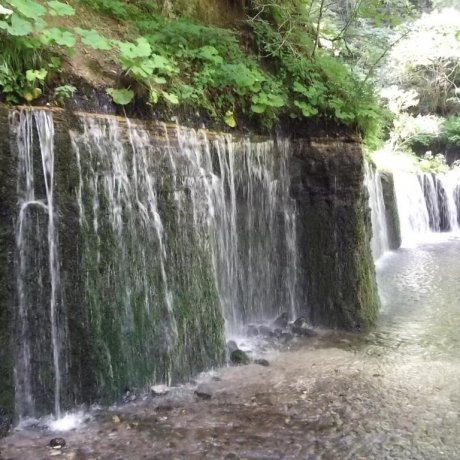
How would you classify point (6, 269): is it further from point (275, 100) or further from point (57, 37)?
point (275, 100)

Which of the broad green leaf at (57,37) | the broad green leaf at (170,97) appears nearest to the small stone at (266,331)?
the broad green leaf at (170,97)

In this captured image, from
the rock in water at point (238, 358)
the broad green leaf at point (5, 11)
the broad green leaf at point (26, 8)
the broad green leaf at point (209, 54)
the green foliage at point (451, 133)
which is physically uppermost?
the green foliage at point (451, 133)

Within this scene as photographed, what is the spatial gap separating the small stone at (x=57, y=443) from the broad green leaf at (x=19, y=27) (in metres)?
3.04

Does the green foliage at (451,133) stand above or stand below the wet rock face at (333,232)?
above

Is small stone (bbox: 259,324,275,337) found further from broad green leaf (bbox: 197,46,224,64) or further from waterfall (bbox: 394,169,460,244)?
waterfall (bbox: 394,169,460,244)

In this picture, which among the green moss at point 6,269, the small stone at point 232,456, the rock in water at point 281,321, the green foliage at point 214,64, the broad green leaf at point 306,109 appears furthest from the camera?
the broad green leaf at point 306,109

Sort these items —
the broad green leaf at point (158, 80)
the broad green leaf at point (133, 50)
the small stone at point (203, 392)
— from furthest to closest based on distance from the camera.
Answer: the broad green leaf at point (158, 80) < the broad green leaf at point (133, 50) < the small stone at point (203, 392)

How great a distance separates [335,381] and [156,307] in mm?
1839

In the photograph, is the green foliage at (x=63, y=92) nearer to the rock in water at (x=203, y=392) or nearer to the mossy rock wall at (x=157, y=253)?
the mossy rock wall at (x=157, y=253)

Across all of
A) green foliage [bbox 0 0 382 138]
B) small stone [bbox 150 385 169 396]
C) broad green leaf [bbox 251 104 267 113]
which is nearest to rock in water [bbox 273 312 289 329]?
small stone [bbox 150 385 169 396]

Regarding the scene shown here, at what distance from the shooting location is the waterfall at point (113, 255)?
390 centimetres

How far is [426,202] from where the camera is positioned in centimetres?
1656

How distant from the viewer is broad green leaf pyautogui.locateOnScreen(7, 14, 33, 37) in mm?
3758

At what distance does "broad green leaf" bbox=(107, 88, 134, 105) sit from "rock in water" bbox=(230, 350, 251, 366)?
108 inches
